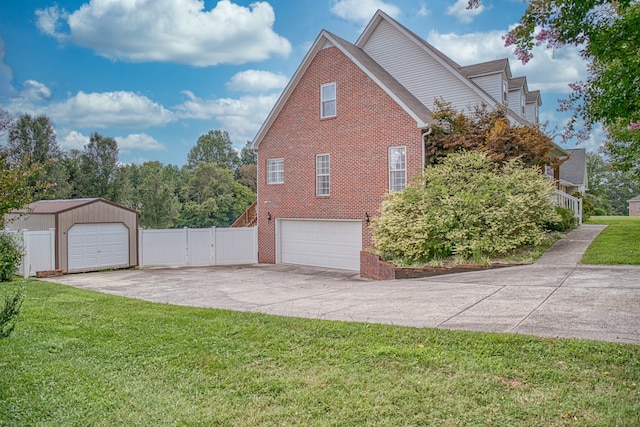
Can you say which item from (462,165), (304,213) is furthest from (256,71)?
(462,165)

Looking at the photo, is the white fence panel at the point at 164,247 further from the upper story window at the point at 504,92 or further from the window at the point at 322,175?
Result: the upper story window at the point at 504,92

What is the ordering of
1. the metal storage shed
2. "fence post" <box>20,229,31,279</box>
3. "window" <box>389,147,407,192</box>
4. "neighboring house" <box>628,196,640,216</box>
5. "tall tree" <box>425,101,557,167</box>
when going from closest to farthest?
"tall tree" <box>425,101,557,167</box>, "fence post" <box>20,229,31,279</box>, "window" <box>389,147,407,192</box>, the metal storage shed, "neighboring house" <box>628,196,640,216</box>

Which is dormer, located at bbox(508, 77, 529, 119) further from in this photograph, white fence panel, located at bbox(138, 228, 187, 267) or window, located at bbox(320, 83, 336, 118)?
white fence panel, located at bbox(138, 228, 187, 267)

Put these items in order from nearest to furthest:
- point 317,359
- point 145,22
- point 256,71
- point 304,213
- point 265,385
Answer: point 265,385 < point 317,359 < point 145,22 < point 304,213 < point 256,71

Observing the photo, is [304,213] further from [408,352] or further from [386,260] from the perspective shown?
[408,352]

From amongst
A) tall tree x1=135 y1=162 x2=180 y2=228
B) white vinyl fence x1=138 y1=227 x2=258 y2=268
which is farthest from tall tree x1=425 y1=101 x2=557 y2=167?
tall tree x1=135 y1=162 x2=180 y2=228

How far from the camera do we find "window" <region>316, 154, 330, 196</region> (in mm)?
18047

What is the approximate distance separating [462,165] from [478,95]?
4926 millimetres

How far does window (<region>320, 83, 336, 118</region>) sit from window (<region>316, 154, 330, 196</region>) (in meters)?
1.63

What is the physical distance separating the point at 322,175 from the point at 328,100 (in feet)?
9.45

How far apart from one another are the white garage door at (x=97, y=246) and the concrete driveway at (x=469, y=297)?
10.3 ft

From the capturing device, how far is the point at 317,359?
16.9ft

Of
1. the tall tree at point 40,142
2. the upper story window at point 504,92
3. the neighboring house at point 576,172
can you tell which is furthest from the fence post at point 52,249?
the neighboring house at point 576,172

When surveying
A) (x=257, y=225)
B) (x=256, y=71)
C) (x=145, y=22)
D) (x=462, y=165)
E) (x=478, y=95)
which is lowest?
(x=257, y=225)
